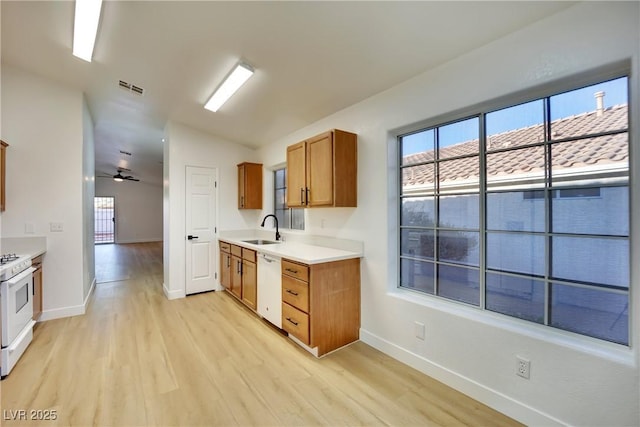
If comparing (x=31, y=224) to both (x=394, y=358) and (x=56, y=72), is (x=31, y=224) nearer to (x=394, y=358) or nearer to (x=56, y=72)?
(x=56, y=72)

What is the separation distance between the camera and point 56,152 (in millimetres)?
3482

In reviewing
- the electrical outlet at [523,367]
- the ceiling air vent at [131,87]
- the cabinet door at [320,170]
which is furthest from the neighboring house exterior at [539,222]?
the ceiling air vent at [131,87]

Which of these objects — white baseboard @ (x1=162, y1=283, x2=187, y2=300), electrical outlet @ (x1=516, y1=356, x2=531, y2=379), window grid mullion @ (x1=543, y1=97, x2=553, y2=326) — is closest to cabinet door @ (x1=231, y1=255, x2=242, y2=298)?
white baseboard @ (x1=162, y1=283, x2=187, y2=300)

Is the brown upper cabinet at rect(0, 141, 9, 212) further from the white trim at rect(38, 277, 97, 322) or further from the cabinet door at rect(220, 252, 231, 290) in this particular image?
the cabinet door at rect(220, 252, 231, 290)

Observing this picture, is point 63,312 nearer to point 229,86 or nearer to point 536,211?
point 229,86

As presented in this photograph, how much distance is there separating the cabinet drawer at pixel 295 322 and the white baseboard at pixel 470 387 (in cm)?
71

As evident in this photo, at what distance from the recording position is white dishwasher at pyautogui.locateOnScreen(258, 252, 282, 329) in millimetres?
2965

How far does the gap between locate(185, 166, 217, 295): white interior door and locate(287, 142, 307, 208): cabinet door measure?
6.21ft

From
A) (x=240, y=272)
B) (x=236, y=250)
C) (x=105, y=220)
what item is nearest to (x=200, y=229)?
(x=236, y=250)

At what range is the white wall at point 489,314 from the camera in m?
1.41

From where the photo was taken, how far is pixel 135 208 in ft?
38.3

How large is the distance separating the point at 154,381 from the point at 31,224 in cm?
283

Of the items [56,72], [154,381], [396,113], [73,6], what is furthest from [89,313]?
[396,113]

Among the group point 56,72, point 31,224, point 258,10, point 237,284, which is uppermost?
point 56,72
